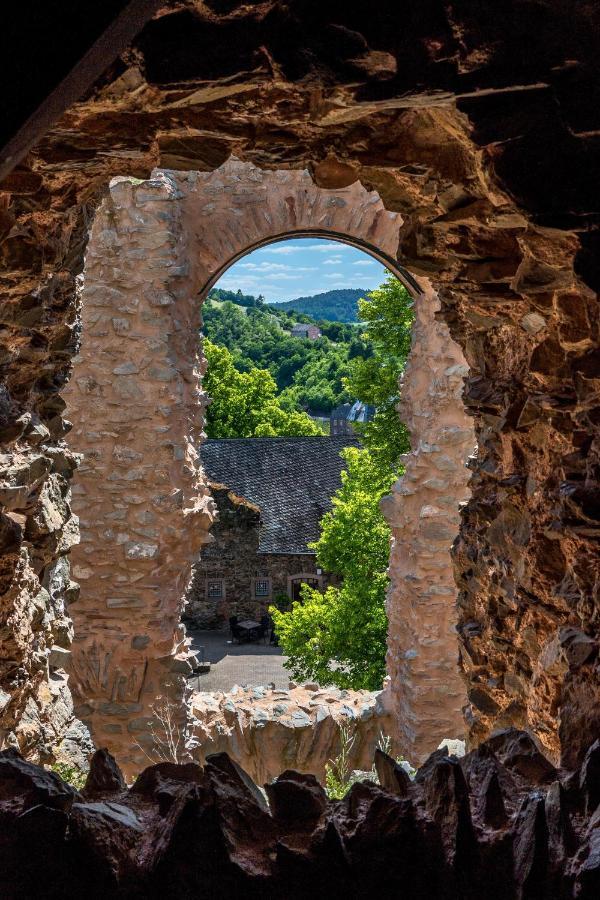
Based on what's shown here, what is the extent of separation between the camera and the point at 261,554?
1599cm

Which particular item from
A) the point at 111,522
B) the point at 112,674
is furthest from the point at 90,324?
the point at 112,674

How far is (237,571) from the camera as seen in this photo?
16.0m

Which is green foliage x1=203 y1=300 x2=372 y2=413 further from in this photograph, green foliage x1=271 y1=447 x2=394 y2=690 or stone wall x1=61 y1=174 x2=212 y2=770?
stone wall x1=61 y1=174 x2=212 y2=770

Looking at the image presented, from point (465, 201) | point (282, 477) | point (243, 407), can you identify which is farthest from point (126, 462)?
point (243, 407)

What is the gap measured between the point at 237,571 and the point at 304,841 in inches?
568

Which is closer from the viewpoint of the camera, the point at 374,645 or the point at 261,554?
the point at 374,645

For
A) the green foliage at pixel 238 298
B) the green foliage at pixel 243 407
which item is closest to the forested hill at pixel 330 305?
the green foliage at pixel 238 298

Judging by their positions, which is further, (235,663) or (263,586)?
(263,586)

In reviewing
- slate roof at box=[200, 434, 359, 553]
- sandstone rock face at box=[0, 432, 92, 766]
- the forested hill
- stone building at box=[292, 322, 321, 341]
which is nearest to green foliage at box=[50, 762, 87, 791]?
sandstone rock face at box=[0, 432, 92, 766]

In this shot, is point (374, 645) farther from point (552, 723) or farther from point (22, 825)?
point (22, 825)

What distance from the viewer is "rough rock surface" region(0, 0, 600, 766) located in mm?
1498

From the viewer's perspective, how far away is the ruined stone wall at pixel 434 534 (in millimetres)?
6395

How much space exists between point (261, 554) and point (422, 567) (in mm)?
9732

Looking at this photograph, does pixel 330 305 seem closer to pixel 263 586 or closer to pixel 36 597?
pixel 263 586
